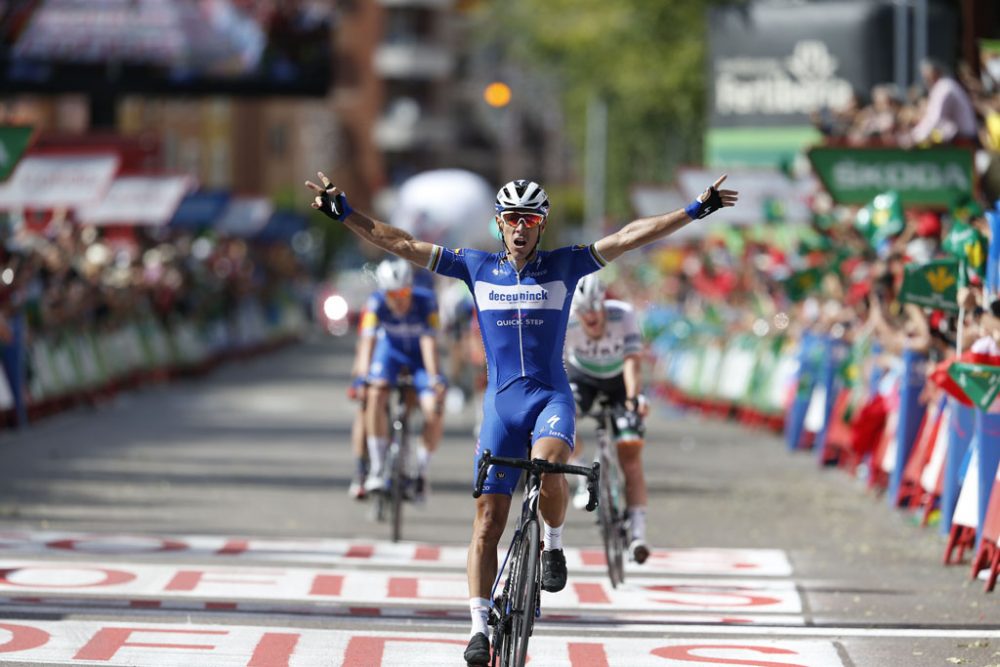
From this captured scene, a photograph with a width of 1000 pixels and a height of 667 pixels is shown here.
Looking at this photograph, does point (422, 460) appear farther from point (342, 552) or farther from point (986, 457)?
point (986, 457)

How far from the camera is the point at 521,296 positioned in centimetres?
944

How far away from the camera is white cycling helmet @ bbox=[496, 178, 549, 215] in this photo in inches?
370

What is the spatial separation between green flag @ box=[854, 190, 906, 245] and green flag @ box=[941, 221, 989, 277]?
3605 mm

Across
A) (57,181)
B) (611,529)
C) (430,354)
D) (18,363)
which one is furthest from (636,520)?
(57,181)

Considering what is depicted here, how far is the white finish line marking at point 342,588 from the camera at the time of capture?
38.5ft

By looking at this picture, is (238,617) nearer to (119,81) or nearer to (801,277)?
(801,277)

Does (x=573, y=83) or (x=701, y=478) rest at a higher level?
(x=573, y=83)

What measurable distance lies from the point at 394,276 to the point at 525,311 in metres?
5.75

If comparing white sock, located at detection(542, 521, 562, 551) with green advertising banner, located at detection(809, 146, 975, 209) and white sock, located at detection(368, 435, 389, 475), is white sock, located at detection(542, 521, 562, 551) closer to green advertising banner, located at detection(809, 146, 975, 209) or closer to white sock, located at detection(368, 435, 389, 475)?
white sock, located at detection(368, 435, 389, 475)

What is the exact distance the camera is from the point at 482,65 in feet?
414

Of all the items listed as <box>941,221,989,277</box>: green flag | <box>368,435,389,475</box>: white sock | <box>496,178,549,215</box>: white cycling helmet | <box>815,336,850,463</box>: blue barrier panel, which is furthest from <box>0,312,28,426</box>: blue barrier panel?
<box>496,178,549,215</box>: white cycling helmet

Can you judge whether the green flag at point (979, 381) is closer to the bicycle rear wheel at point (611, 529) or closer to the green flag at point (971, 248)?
the green flag at point (971, 248)

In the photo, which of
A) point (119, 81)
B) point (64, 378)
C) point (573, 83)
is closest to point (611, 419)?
point (64, 378)

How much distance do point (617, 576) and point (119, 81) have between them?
29.3 meters
